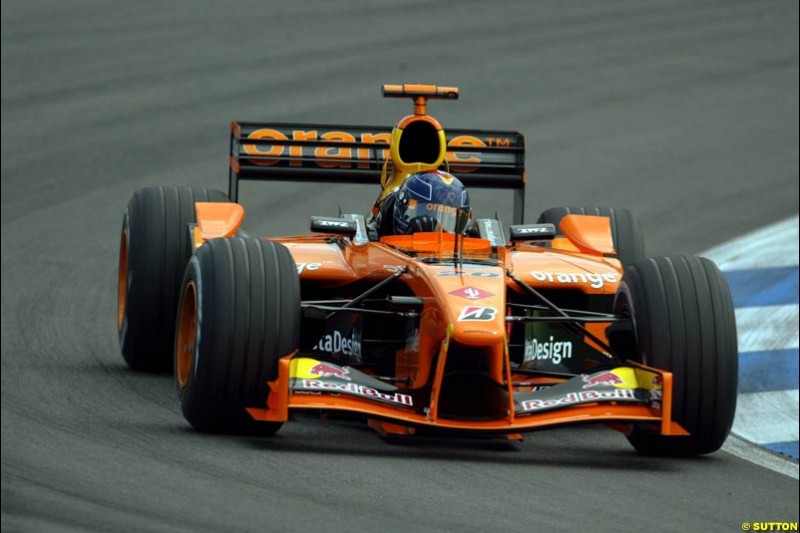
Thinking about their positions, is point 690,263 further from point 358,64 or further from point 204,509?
point 358,64

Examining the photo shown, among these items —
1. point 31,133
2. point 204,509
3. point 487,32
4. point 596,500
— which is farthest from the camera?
point 487,32

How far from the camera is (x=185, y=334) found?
31.6 ft

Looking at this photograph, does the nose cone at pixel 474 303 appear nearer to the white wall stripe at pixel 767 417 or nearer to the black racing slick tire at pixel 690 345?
the black racing slick tire at pixel 690 345

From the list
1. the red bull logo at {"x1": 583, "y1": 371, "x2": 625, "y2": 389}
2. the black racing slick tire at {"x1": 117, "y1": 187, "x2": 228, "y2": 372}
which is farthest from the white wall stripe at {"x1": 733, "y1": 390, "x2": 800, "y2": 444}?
the black racing slick tire at {"x1": 117, "y1": 187, "x2": 228, "y2": 372}

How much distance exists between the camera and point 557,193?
60.0 feet

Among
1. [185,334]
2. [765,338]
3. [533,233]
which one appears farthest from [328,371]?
[765,338]

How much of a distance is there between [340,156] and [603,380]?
13.2 feet

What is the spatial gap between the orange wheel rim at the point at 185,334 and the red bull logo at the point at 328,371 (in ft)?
3.52

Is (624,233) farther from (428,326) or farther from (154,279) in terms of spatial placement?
(428,326)

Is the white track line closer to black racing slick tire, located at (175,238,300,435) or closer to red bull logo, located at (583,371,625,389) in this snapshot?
red bull logo, located at (583,371,625,389)

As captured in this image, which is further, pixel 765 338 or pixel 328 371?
pixel 765 338

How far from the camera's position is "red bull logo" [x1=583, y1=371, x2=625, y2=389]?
8828mm

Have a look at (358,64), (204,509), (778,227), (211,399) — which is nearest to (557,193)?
(778,227)

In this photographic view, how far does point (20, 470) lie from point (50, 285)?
237 inches
